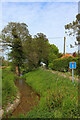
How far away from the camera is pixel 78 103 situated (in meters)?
3.28

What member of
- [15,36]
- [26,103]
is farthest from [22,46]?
[26,103]

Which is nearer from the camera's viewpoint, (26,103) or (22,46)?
(26,103)

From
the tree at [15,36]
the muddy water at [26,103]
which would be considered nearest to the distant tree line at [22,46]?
the tree at [15,36]

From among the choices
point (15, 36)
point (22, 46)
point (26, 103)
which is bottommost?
point (26, 103)

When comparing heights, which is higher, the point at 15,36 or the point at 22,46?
the point at 15,36

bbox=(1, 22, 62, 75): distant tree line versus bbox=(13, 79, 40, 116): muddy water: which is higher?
bbox=(1, 22, 62, 75): distant tree line

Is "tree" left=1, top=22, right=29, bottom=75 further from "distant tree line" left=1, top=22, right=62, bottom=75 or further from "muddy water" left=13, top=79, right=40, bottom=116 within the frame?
"muddy water" left=13, top=79, right=40, bottom=116

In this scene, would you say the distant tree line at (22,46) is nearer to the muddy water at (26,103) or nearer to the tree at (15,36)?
the tree at (15,36)

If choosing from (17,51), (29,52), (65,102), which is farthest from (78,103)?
(17,51)

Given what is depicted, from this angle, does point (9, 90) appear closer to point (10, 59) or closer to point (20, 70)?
point (10, 59)

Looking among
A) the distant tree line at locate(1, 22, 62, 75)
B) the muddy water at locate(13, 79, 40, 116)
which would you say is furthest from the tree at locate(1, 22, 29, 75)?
the muddy water at locate(13, 79, 40, 116)

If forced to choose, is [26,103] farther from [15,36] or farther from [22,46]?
[15,36]

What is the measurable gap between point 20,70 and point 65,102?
48.0ft

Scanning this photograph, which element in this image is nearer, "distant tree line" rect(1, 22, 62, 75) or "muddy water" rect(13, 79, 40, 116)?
"muddy water" rect(13, 79, 40, 116)
